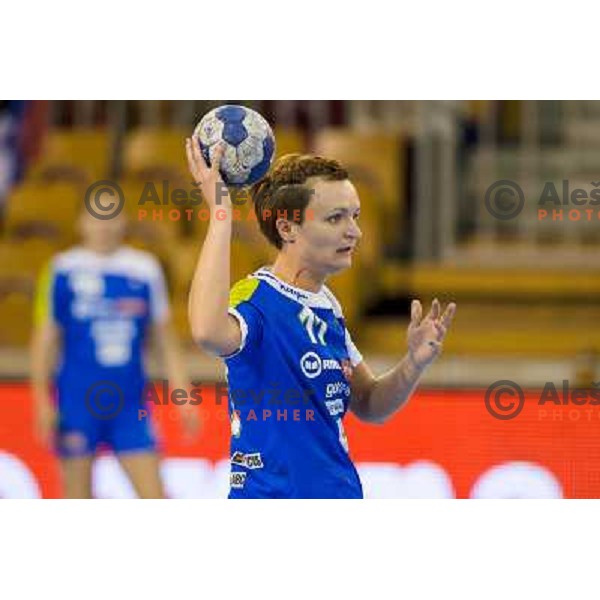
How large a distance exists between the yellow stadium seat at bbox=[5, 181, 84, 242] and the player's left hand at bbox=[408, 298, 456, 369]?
3.15 metres

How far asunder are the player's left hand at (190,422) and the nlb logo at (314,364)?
6.93 ft

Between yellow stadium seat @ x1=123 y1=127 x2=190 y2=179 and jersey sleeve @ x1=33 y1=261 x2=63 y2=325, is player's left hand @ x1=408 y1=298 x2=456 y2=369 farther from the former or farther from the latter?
yellow stadium seat @ x1=123 y1=127 x2=190 y2=179

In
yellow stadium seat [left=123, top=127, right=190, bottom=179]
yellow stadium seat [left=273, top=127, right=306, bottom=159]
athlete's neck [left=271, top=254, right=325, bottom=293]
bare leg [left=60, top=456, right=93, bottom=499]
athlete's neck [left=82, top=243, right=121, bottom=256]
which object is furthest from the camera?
yellow stadium seat [left=123, top=127, right=190, bottom=179]

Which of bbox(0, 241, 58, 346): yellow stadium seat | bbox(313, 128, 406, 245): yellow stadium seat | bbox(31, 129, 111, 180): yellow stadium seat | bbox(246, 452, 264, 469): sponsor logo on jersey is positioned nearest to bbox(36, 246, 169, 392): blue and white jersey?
bbox(0, 241, 58, 346): yellow stadium seat

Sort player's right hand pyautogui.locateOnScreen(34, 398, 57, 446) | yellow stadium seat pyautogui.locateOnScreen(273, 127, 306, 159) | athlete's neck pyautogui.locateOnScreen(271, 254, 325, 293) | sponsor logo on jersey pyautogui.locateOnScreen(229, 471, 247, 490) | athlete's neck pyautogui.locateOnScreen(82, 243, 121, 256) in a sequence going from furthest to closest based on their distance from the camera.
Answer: yellow stadium seat pyautogui.locateOnScreen(273, 127, 306, 159), athlete's neck pyautogui.locateOnScreen(82, 243, 121, 256), player's right hand pyautogui.locateOnScreen(34, 398, 57, 446), athlete's neck pyautogui.locateOnScreen(271, 254, 325, 293), sponsor logo on jersey pyautogui.locateOnScreen(229, 471, 247, 490)

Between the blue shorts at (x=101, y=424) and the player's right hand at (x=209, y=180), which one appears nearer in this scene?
the player's right hand at (x=209, y=180)

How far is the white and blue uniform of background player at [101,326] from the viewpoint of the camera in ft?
22.3

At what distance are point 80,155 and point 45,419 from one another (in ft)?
4.50

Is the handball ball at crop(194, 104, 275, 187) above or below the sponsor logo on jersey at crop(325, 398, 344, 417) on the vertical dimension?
above

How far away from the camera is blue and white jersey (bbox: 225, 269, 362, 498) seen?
450cm

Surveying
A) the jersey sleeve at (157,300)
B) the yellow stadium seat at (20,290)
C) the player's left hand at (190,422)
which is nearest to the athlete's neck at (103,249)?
the jersey sleeve at (157,300)

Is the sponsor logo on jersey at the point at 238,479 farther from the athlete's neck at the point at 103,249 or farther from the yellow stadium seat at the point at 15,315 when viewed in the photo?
the yellow stadium seat at the point at 15,315

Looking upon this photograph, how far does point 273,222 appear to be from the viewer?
472 cm

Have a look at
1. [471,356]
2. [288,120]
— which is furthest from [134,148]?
[471,356]
